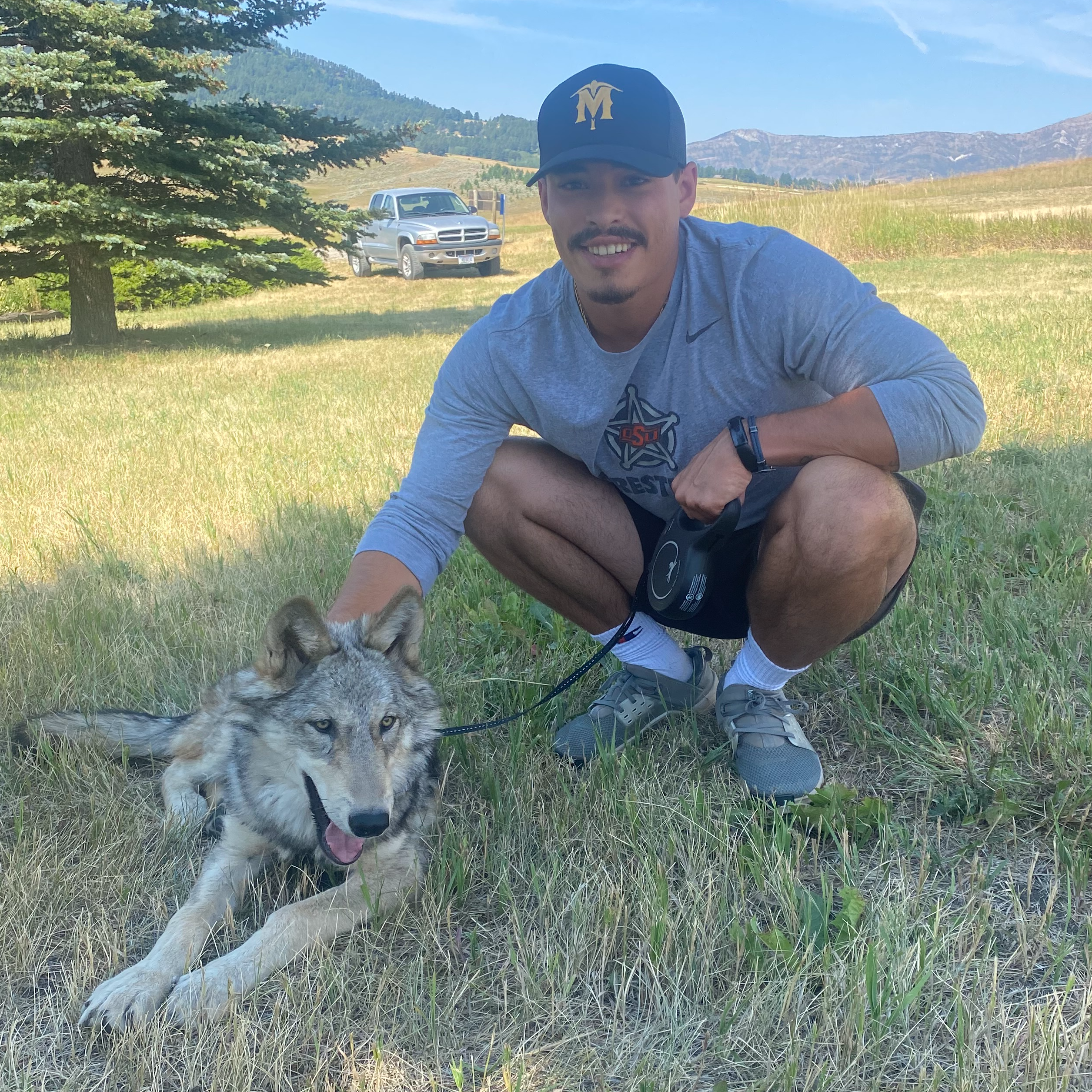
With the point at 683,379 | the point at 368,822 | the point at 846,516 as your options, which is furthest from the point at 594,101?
the point at 368,822

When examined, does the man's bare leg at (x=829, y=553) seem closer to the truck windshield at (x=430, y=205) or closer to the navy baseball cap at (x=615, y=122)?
the navy baseball cap at (x=615, y=122)

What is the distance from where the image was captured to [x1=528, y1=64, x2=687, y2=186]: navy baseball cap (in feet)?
9.38

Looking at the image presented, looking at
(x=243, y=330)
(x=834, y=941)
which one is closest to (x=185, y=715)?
(x=834, y=941)

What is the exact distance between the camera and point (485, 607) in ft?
13.4

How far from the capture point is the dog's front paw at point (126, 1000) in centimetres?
207

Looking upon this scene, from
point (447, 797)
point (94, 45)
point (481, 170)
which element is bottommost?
point (447, 797)

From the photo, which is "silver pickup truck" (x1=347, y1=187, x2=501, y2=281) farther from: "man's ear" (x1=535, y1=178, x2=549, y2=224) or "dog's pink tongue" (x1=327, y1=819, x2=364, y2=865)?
"dog's pink tongue" (x1=327, y1=819, x2=364, y2=865)

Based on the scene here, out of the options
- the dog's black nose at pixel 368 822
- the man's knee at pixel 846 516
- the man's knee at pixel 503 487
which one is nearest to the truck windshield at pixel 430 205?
the man's knee at pixel 503 487

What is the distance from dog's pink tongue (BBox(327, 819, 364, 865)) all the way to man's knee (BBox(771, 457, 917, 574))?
62.4 inches

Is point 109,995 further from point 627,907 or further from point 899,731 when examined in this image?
point 899,731

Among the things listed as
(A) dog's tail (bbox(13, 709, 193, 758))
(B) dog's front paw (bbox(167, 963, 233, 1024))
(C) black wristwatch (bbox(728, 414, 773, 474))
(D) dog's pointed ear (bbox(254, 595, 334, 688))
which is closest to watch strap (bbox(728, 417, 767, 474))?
(C) black wristwatch (bbox(728, 414, 773, 474))

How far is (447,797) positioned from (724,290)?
6.49 ft

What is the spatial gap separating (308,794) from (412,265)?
25048 mm

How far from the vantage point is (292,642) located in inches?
96.8
